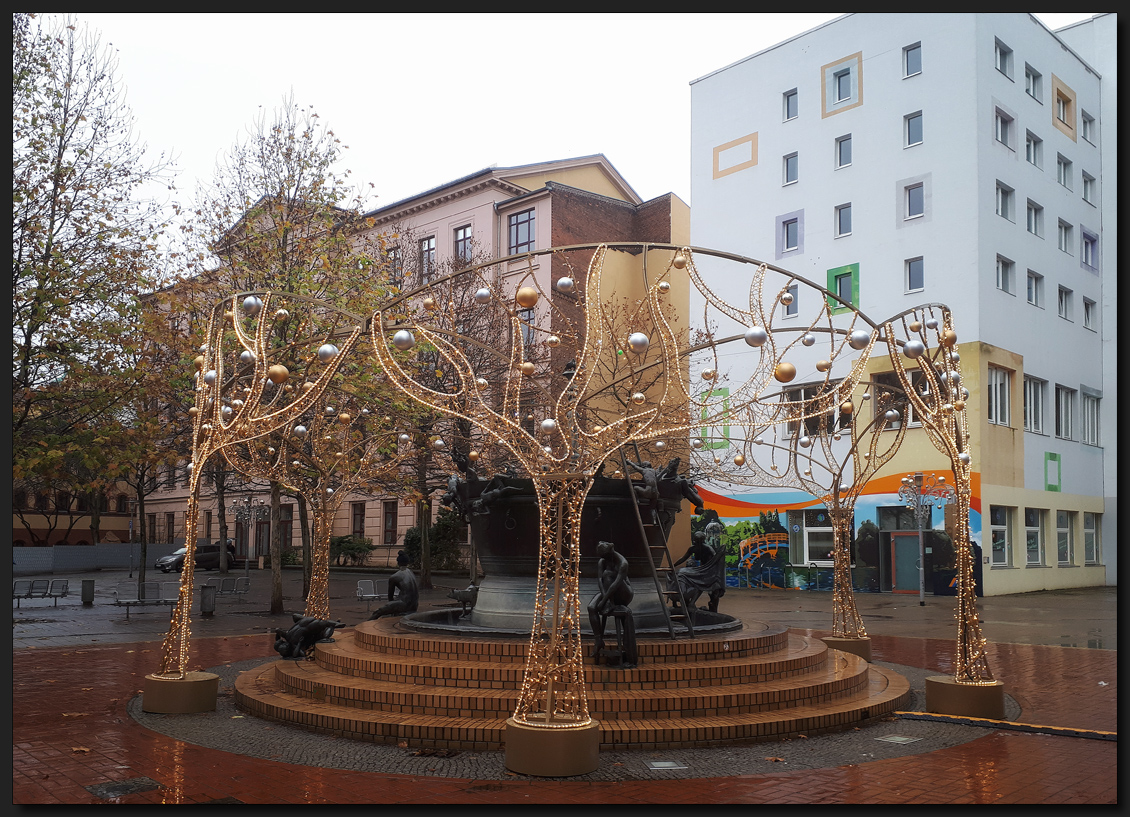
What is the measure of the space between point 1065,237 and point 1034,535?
11585 mm

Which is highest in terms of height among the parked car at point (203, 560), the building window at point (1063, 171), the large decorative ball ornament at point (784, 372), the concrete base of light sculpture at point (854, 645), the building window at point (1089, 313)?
the building window at point (1063, 171)

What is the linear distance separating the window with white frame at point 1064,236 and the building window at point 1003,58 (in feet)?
21.0

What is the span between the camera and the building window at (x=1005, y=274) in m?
31.0

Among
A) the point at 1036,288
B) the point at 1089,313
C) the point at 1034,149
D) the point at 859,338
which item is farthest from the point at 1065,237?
the point at 859,338

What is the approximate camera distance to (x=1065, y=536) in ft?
111

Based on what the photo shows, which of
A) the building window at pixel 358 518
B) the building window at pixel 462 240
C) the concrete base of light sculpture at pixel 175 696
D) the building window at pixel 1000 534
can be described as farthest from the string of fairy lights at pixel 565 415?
the building window at pixel 358 518

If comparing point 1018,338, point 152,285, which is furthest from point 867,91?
point 152,285

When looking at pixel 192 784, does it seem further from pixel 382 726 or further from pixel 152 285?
pixel 152 285

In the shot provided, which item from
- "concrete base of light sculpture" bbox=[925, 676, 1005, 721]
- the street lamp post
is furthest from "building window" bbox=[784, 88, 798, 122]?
"concrete base of light sculpture" bbox=[925, 676, 1005, 721]

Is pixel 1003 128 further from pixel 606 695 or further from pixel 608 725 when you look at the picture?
pixel 608 725

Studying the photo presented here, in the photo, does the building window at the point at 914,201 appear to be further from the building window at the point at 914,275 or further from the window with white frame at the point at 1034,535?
the window with white frame at the point at 1034,535

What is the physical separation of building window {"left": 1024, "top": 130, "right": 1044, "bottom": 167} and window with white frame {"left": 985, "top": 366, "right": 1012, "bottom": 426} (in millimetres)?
8196

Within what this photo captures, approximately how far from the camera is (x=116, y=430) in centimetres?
1820

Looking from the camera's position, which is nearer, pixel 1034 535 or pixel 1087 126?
pixel 1034 535
